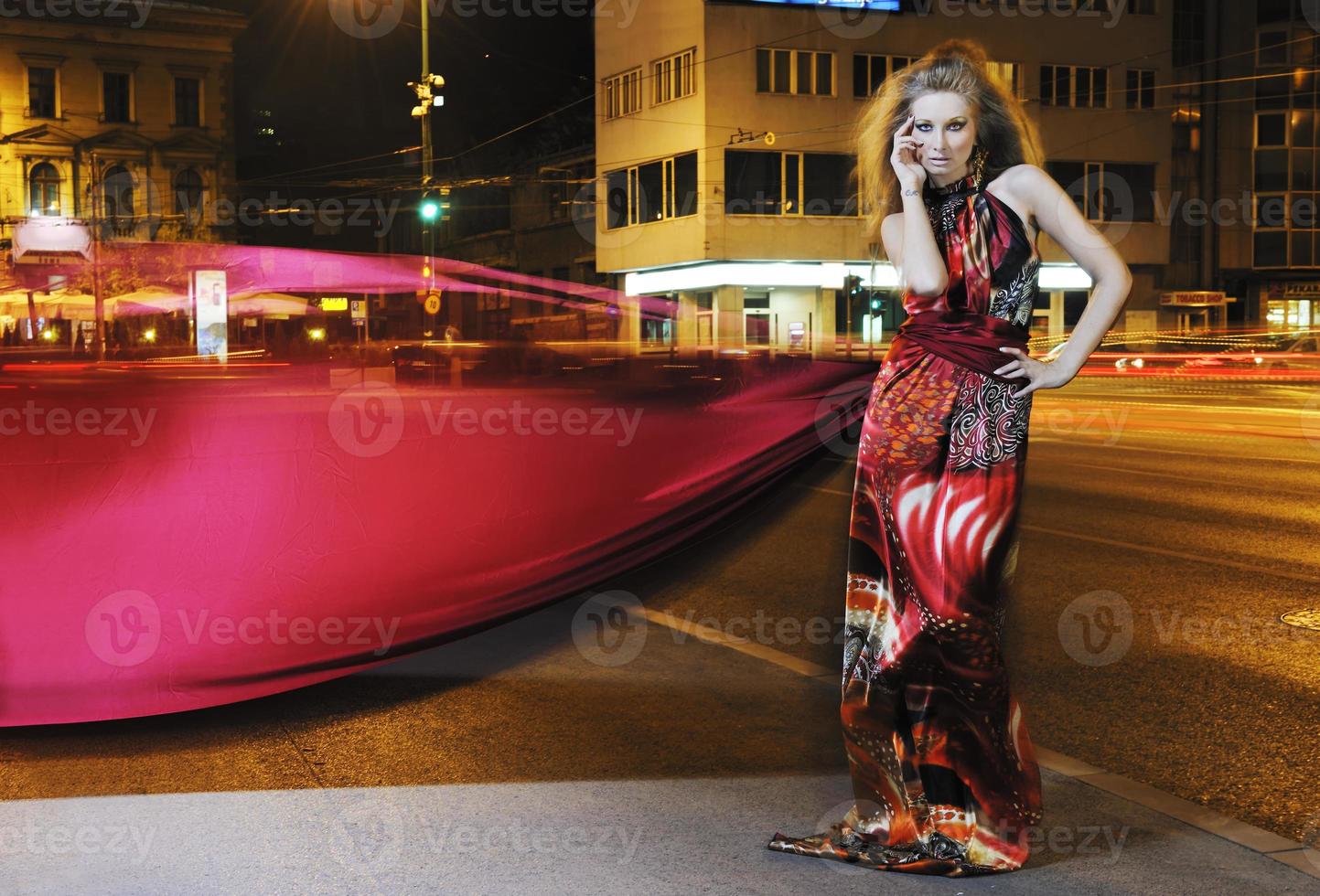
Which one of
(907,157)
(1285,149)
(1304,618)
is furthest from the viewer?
(1285,149)

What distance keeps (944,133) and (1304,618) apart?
468cm

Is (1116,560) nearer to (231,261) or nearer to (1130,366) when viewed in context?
(231,261)

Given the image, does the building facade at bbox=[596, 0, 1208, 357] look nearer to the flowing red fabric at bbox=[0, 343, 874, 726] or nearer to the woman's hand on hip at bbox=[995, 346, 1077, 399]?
the flowing red fabric at bbox=[0, 343, 874, 726]

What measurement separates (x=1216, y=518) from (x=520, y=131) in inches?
2240

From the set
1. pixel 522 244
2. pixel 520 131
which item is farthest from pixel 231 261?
pixel 520 131

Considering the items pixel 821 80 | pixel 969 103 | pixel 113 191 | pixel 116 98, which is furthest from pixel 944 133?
pixel 113 191

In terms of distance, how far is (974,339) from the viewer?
3.49 m

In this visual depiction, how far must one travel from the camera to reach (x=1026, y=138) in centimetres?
361

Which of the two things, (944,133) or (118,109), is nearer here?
(944,133)

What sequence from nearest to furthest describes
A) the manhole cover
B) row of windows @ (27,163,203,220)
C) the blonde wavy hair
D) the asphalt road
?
the blonde wavy hair → the asphalt road → the manhole cover → row of windows @ (27,163,203,220)

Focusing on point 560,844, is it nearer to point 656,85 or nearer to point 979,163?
point 979,163

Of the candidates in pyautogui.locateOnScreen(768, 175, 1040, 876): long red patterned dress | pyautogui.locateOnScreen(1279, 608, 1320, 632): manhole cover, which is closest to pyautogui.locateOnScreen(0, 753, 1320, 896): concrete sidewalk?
pyautogui.locateOnScreen(768, 175, 1040, 876): long red patterned dress

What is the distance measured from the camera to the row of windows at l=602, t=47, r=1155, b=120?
45.3 meters

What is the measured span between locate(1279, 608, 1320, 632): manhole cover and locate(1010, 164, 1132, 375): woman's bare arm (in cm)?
409
